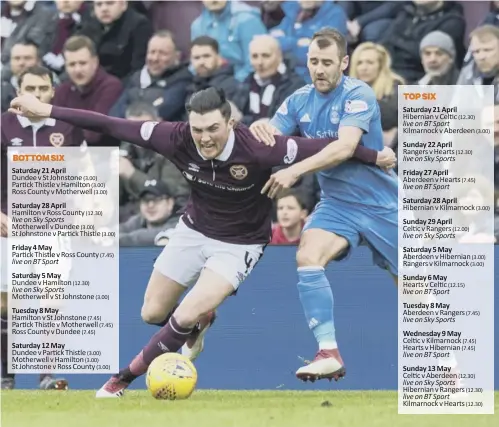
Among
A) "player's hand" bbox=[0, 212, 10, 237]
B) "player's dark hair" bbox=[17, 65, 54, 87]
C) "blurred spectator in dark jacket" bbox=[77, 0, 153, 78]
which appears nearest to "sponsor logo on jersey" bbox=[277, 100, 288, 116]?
"blurred spectator in dark jacket" bbox=[77, 0, 153, 78]

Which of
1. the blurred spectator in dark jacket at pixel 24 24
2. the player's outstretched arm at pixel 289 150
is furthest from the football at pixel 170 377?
the blurred spectator in dark jacket at pixel 24 24

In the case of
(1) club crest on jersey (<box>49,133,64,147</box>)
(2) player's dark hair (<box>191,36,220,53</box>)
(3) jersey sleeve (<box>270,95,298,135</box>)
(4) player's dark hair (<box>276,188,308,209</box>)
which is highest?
(2) player's dark hair (<box>191,36,220,53</box>)

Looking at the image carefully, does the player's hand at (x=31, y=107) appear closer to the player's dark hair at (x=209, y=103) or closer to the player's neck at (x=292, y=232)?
the player's dark hair at (x=209, y=103)

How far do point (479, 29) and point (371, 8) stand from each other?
0.94m

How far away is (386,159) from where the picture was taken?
10.8 metres

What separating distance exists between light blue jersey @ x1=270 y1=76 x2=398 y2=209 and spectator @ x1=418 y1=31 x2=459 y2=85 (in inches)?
35.6

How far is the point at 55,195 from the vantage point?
11.4 metres

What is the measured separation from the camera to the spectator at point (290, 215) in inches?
465

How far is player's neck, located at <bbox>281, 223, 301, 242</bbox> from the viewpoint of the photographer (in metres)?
11.8

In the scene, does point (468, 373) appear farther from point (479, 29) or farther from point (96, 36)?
point (96, 36)

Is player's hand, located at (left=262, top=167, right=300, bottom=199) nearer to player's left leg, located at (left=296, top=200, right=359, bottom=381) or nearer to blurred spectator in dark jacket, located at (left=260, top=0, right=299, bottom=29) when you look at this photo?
player's left leg, located at (left=296, top=200, right=359, bottom=381)

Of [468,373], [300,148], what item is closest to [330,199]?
[300,148]

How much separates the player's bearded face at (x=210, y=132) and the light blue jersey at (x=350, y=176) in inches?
33.5

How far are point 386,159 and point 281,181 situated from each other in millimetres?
1160
